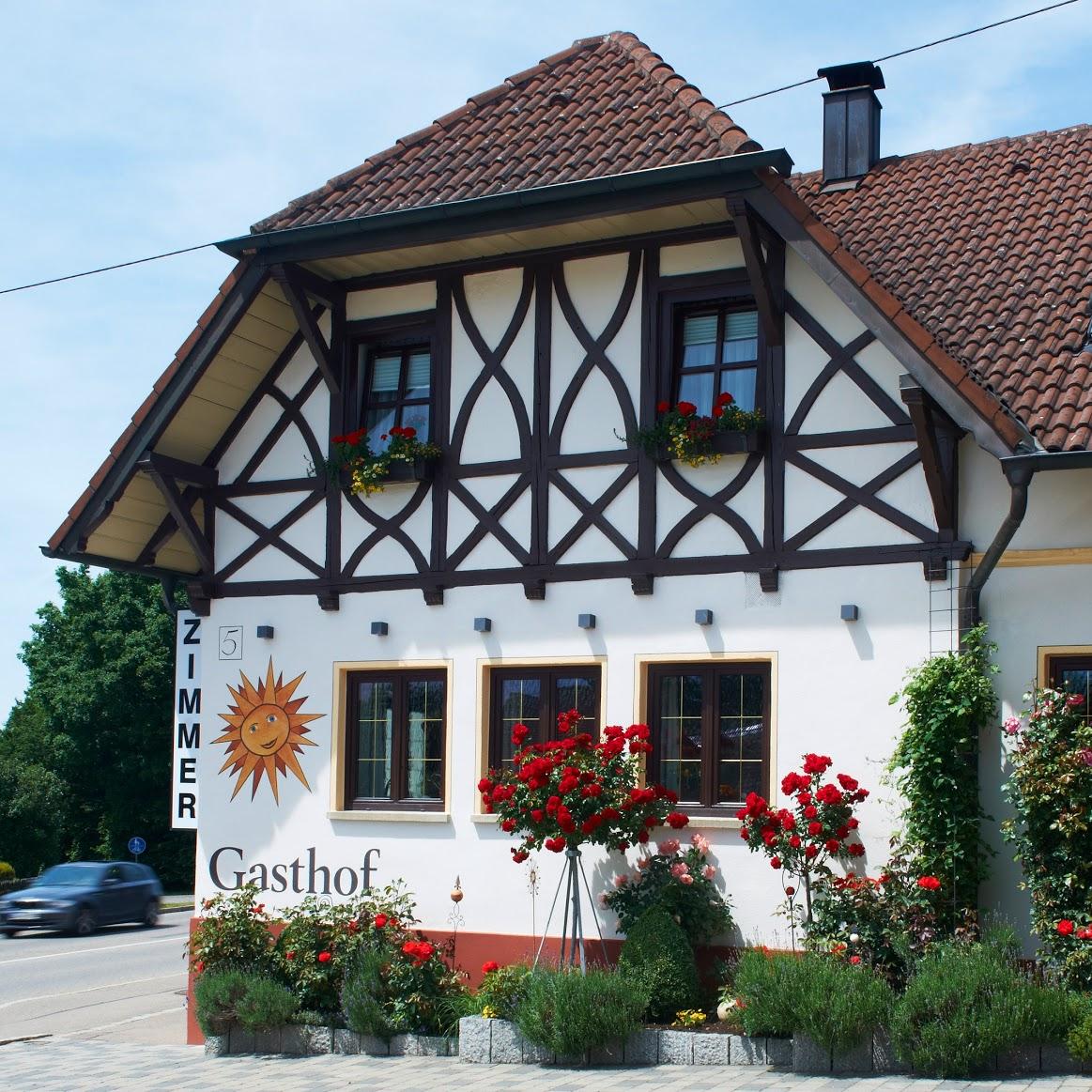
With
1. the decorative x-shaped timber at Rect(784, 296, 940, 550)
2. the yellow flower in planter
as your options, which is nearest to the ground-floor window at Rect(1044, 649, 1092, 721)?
the decorative x-shaped timber at Rect(784, 296, 940, 550)

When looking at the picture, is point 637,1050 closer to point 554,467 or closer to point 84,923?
point 554,467

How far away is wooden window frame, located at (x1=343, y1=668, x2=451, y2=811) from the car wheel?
18.7 metres

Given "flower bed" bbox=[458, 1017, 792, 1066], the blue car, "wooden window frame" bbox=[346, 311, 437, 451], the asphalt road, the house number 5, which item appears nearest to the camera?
"flower bed" bbox=[458, 1017, 792, 1066]

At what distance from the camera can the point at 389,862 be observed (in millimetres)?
14547

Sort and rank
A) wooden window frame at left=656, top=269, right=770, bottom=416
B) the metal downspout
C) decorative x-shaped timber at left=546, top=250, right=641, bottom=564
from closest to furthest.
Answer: the metal downspout, wooden window frame at left=656, top=269, right=770, bottom=416, decorative x-shaped timber at left=546, top=250, right=641, bottom=564

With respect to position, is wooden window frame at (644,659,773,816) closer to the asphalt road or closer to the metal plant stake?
the metal plant stake

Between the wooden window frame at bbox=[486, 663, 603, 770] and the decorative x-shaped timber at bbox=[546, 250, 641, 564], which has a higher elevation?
the decorative x-shaped timber at bbox=[546, 250, 641, 564]

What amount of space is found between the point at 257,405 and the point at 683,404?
4.61 m

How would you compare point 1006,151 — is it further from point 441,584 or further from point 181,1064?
point 181,1064

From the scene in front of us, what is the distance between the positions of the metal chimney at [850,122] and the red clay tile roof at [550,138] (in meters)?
2.71

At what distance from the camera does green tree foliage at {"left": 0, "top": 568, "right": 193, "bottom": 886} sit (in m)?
44.8

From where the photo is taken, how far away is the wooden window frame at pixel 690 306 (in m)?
13.5

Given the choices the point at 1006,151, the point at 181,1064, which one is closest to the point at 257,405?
the point at 181,1064

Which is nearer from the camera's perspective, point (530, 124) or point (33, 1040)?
point (530, 124)
